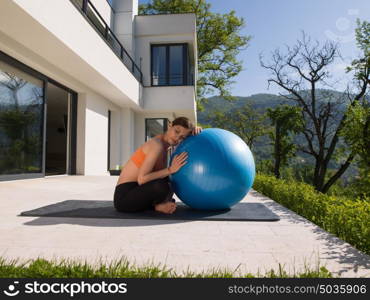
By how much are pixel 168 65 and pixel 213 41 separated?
479 inches

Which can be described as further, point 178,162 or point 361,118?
point 361,118

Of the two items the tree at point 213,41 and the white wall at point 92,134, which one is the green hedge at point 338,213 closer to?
the white wall at point 92,134

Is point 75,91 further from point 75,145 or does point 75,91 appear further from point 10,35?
point 10,35

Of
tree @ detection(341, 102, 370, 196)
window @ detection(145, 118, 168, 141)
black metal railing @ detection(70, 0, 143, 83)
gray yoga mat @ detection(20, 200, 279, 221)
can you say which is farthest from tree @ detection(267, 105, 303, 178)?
gray yoga mat @ detection(20, 200, 279, 221)

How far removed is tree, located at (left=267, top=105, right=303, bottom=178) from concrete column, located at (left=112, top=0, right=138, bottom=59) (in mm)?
12471

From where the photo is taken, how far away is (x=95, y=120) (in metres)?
13.0

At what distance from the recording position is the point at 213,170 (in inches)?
150

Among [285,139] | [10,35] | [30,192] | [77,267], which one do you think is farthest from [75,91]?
[285,139]

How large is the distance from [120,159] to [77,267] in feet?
48.7

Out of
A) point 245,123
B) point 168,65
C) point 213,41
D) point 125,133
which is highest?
point 213,41

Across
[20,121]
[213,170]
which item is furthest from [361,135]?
[20,121]

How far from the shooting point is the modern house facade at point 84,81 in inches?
299

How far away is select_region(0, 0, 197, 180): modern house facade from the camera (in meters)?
7.60

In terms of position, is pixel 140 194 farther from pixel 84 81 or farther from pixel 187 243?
pixel 84 81
